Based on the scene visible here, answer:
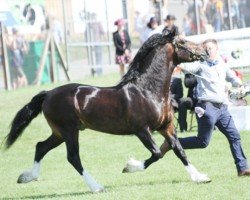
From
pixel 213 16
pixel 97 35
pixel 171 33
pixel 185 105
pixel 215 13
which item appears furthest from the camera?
pixel 97 35

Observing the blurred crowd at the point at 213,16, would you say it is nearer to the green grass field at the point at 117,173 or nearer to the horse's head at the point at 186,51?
the green grass field at the point at 117,173

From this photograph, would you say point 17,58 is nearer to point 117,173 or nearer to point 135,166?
point 117,173

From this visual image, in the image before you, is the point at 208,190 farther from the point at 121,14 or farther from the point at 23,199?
the point at 121,14

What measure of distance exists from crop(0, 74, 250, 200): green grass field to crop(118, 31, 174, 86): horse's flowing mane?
1.39 meters

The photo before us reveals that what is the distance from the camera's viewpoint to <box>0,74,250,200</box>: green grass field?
10273 mm

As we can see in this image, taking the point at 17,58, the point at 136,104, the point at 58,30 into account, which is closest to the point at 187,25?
the point at 17,58

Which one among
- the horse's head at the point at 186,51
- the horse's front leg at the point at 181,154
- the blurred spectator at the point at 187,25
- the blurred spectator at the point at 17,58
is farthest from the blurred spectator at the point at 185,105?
the blurred spectator at the point at 17,58

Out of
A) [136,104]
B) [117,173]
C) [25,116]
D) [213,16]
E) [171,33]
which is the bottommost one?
[117,173]

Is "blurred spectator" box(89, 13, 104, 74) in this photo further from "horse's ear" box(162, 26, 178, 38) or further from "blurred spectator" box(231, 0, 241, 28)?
"horse's ear" box(162, 26, 178, 38)

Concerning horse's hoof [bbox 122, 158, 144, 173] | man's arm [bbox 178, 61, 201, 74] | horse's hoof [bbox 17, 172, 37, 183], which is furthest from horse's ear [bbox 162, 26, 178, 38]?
horse's hoof [bbox 17, 172, 37, 183]

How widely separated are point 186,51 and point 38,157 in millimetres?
2458

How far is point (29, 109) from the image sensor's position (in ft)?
38.2

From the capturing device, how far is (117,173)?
495 inches

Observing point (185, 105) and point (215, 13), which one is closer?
point (185, 105)
